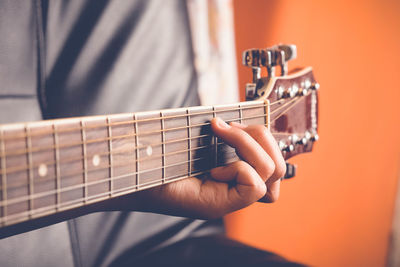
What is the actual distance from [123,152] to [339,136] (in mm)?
1013

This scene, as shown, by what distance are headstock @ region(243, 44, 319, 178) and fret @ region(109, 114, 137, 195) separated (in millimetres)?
295

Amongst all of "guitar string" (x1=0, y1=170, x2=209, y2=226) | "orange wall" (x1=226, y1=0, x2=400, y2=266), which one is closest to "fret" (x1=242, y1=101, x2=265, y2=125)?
"guitar string" (x1=0, y1=170, x2=209, y2=226)

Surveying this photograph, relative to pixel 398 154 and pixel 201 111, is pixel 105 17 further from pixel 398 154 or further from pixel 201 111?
pixel 398 154

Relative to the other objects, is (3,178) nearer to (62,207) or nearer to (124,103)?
(62,207)

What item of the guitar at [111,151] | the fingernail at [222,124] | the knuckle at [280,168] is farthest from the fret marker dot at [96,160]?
the knuckle at [280,168]

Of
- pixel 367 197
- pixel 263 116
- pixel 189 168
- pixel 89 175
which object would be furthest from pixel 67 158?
pixel 367 197

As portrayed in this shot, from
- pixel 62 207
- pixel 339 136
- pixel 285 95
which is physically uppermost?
pixel 285 95

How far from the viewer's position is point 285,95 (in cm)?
67

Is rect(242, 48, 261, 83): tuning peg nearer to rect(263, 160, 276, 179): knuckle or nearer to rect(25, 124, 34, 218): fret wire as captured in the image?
rect(263, 160, 276, 179): knuckle

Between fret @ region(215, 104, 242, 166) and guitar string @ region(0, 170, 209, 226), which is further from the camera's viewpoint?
fret @ region(215, 104, 242, 166)

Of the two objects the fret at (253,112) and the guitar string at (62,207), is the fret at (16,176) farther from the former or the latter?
the fret at (253,112)

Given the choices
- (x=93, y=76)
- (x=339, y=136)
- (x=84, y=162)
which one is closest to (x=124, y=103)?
(x=93, y=76)

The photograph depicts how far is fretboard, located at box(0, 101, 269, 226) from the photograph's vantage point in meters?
0.36

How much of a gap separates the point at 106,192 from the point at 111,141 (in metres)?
0.07
